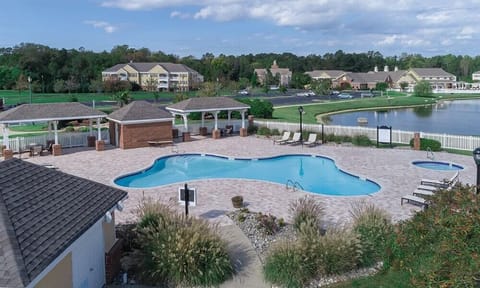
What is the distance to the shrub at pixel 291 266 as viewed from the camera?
9.67 metres

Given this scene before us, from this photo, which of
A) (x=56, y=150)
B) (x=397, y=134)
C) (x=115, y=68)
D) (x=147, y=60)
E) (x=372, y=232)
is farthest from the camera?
(x=147, y=60)

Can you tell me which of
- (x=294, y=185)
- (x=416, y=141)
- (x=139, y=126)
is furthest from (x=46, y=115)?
(x=416, y=141)

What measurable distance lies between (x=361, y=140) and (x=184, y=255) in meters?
19.9

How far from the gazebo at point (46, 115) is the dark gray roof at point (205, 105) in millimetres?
5737

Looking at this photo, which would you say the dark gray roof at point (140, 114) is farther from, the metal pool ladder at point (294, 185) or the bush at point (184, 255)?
the bush at point (184, 255)

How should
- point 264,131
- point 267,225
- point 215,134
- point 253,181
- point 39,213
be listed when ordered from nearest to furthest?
point 39,213
point 267,225
point 253,181
point 215,134
point 264,131

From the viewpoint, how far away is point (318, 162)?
80.4 ft

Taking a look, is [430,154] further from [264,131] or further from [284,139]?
[264,131]

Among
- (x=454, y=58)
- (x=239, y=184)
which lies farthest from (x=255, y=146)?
(x=454, y=58)

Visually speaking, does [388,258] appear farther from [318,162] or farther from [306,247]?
[318,162]

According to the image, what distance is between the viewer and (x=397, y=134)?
2812 cm

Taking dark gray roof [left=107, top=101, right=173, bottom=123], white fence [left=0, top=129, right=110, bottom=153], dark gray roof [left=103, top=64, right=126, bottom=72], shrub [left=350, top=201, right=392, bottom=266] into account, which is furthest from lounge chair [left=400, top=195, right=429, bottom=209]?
dark gray roof [left=103, top=64, right=126, bottom=72]

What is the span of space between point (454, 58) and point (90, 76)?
5194 inches

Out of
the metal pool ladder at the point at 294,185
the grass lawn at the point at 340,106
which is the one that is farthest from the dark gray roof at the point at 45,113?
the grass lawn at the point at 340,106
